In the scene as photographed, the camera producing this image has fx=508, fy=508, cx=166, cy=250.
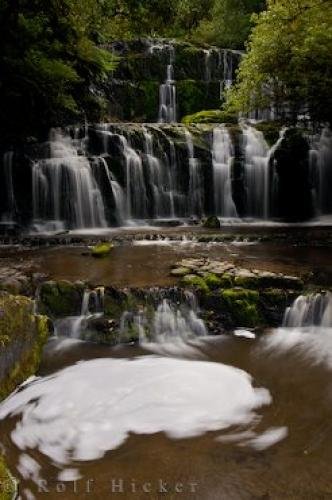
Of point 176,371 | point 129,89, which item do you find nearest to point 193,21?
point 129,89

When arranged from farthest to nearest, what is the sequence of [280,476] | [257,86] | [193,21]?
1. [193,21]
2. [257,86]
3. [280,476]

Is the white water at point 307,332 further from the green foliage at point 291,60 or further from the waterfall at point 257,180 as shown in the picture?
the waterfall at point 257,180

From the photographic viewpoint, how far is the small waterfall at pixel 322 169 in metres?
18.1

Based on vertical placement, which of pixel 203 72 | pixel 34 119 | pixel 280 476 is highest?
pixel 203 72

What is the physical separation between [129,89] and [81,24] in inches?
529

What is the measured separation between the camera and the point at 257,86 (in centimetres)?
1495

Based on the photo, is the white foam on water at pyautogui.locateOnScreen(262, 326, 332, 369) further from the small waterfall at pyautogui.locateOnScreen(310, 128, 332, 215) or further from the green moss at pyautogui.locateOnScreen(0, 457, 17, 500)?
the small waterfall at pyautogui.locateOnScreen(310, 128, 332, 215)

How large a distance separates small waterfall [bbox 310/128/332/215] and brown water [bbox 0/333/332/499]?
13.2 m

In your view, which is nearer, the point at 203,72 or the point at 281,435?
the point at 281,435

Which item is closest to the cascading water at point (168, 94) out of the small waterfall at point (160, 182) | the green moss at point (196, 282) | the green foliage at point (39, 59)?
the green foliage at point (39, 59)

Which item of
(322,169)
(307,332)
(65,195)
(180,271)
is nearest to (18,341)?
(180,271)

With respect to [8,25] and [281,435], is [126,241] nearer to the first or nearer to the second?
[8,25]

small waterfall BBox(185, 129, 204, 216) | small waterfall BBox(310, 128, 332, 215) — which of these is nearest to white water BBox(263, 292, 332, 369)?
small waterfall BBox(185, 129, 204, 216)

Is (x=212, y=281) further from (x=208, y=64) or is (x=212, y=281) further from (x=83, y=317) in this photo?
(x=208, y=64)
